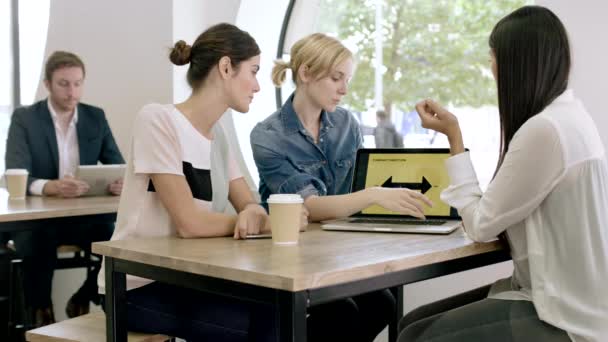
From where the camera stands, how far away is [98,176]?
3.36 metres

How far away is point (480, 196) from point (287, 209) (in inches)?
18.4

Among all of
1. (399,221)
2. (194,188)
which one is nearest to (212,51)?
(194,188)

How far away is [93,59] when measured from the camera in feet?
14.2

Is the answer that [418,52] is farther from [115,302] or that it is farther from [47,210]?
[115,302]

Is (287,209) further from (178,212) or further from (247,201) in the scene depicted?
(247,201)

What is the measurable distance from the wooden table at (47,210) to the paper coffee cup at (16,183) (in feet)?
0.11

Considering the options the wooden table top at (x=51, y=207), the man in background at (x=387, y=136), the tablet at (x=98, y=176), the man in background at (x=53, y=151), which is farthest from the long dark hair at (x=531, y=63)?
the man in background at (x=387, y=136)

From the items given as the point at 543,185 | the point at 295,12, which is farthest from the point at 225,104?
the point at 295,12

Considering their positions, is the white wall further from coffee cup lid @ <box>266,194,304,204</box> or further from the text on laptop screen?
coffee cup lid @ <box>266,194,304,204</box>

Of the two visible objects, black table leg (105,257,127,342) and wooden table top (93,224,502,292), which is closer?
wooden table top (93,224,502,292)

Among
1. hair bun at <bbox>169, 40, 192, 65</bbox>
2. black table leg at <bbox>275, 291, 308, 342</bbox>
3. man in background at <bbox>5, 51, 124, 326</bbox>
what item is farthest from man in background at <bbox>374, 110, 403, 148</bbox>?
black table leg at <bbox>275, 291, 308, 342</bbox>

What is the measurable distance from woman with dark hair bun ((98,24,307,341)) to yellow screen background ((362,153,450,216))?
12.2 inches

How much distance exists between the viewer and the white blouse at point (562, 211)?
1.64m

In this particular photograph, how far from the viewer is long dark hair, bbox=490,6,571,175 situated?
1.75m
